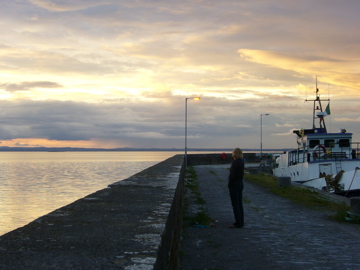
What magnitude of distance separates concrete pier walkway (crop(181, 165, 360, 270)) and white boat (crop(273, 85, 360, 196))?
11.1 meters

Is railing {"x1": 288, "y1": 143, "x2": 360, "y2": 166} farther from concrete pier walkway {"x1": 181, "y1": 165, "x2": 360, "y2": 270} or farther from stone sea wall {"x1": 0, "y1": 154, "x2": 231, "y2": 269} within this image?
stone sea wall {"x1": 0, "y1": 154, "x2": 231, "y2": 269}

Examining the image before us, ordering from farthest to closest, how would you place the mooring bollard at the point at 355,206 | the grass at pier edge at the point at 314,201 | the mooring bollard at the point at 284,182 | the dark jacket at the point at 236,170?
the mooring bollard at the point at 284,182 < the grass at pier edge at the point at 314,201 < the mooring bollard at the point at 355,206 < the dark jacket at the point at 236,170

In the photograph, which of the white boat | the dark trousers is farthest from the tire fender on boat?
the dark trousers

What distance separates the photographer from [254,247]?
336 inches

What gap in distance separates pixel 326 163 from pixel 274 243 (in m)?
19.8

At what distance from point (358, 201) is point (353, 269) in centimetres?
478

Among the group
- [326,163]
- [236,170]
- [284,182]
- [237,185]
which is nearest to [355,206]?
[237,185]

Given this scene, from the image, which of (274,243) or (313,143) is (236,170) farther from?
Answer: (313,143)

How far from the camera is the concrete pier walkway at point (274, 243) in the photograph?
743cm

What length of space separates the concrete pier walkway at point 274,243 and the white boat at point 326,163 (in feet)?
36.4

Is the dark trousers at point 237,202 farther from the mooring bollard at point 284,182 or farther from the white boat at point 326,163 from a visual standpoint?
the white boat at point 326,163

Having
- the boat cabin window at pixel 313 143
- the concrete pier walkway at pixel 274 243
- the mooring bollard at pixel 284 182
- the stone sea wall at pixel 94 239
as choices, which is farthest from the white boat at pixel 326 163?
the stone sea wall at pixel 94 239

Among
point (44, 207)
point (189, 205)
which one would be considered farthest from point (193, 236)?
point (44, 207)

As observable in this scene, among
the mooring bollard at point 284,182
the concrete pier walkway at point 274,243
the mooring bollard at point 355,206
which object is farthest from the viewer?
the mooring bollard at point 284,182
